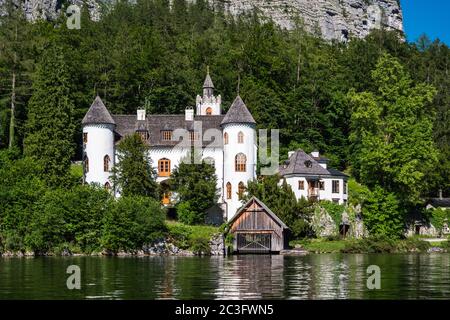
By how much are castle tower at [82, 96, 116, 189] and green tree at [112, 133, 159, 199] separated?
2.57 meters

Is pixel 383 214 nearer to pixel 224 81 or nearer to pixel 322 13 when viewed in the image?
pixel 224 81

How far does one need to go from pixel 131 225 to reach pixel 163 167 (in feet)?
45.5

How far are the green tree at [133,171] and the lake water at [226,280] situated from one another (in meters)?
18.1

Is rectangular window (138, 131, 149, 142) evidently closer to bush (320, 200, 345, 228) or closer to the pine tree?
the pine tree

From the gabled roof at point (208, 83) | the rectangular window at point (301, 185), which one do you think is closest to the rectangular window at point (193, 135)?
the rectangular window at point (301, 185)

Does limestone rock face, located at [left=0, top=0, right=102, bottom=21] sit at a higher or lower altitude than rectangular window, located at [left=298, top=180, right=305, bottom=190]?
higher

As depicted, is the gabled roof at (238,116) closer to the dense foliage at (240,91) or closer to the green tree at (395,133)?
the dense foliage at (240,91)

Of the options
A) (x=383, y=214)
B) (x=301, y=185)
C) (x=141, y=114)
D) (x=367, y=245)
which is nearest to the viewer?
(x=367, y=245)

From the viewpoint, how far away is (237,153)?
220 feet

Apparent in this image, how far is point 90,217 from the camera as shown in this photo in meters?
56.6

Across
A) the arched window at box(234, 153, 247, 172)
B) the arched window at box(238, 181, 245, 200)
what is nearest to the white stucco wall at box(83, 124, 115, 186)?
the arched window at box(234, 153, 247, 172)

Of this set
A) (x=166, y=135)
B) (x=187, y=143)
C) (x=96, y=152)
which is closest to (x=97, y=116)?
(x=96, y=152)

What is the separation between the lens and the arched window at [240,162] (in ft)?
220

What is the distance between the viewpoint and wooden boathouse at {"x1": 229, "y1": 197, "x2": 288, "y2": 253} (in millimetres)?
58000
